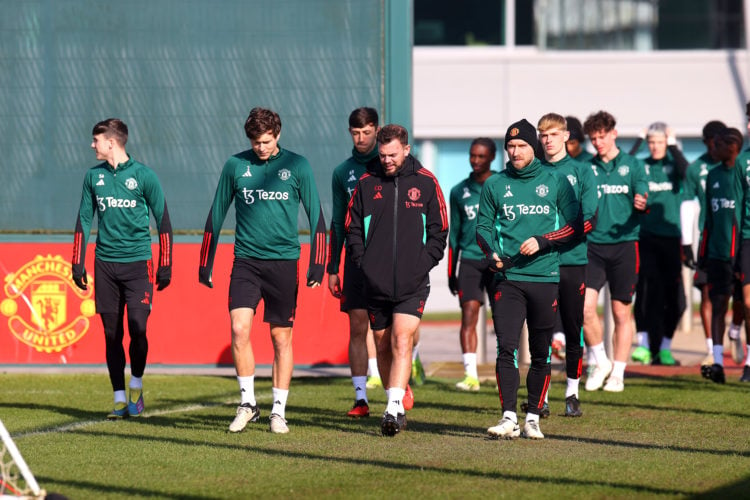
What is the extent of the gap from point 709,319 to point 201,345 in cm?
505

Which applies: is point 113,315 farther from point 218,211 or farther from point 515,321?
point 515,321

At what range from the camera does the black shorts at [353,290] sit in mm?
10375

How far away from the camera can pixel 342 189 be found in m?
10.5

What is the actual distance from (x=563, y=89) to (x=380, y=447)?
17760mm

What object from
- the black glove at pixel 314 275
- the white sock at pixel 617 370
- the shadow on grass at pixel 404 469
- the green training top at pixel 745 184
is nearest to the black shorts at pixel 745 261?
the green training top at pixel 745 184

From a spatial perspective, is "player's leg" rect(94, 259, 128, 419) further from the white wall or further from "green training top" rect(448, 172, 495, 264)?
the white wall

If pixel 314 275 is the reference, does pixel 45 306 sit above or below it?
below

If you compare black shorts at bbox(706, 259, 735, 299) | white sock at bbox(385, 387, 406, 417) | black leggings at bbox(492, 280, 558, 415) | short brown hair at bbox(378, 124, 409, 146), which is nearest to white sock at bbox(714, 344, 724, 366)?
black shorts at bbox(706, 259, 735, 299)

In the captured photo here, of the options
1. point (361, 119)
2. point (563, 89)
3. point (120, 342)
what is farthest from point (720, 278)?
point (563, 89)

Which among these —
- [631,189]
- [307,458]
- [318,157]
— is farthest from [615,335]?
[307,458]

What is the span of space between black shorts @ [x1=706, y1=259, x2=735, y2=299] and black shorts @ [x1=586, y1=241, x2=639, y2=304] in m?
1.29

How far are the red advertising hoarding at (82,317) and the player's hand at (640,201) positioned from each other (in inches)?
122

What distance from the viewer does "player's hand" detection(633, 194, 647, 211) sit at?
12.0 meters

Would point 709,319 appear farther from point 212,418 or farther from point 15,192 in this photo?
point 15,192
